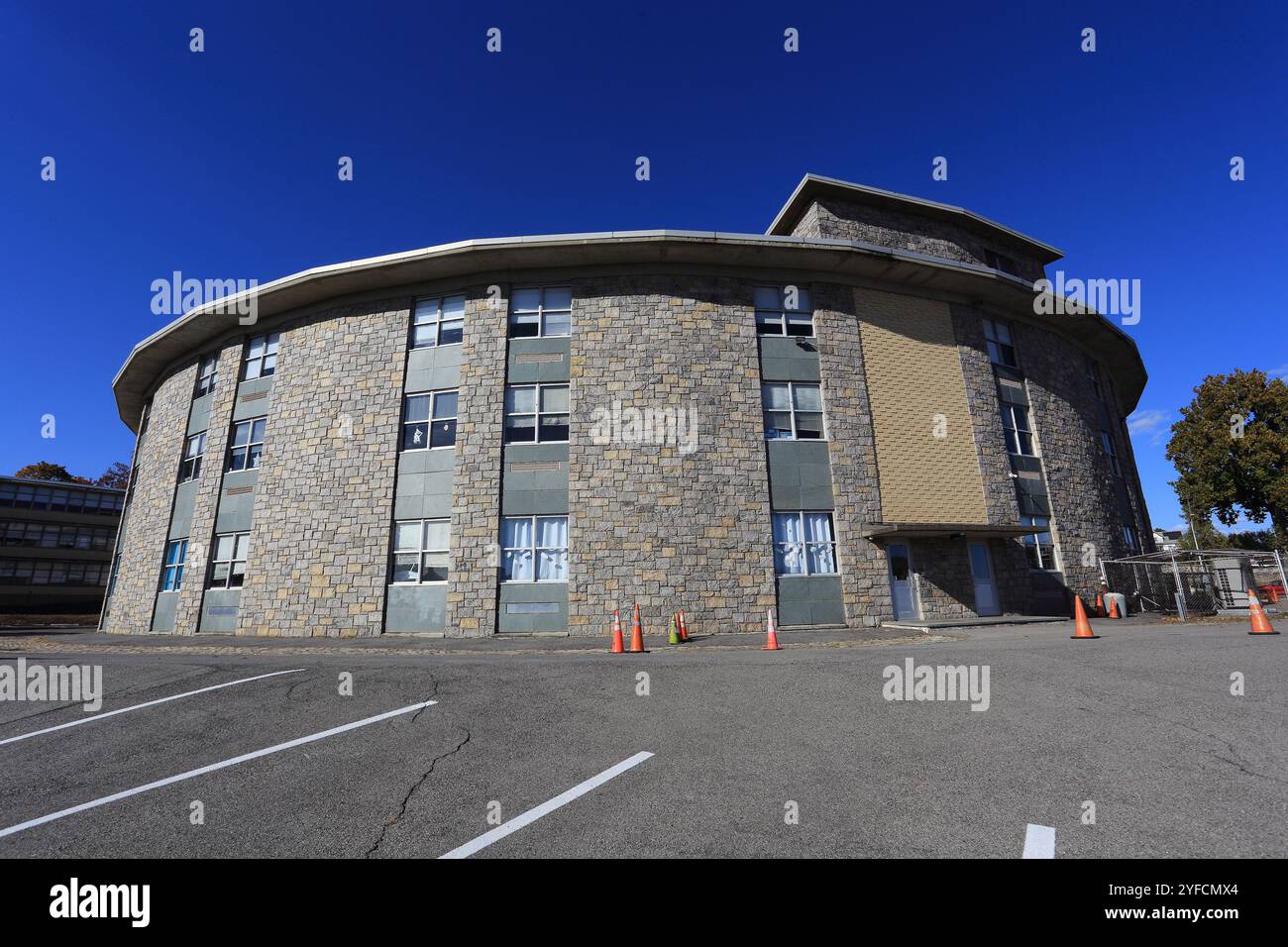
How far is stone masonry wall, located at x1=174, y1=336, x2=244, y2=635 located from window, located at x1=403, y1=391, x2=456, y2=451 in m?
7.37

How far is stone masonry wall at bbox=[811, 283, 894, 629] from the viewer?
14734mm

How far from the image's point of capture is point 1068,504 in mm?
17906

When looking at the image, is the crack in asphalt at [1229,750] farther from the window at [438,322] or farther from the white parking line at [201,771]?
the window at [438,322]

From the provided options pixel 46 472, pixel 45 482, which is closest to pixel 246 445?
pixel 45 482

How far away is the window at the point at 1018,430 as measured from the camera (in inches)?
707

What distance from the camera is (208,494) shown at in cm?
1764

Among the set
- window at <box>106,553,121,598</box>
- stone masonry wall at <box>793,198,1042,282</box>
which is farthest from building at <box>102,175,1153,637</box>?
window at <box>106,553,121,598</box>

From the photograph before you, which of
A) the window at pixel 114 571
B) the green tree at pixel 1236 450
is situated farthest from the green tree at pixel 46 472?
the green tree at pixel 1236 450

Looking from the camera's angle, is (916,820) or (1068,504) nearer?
(916,820)
